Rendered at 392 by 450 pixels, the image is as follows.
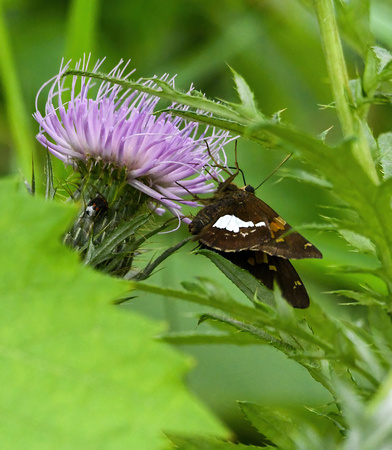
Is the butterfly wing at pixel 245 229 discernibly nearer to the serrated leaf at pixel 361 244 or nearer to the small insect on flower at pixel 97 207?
the small insect on flower at pixel 97 207

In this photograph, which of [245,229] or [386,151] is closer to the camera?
[386,151]

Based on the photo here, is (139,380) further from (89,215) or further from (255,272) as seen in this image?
(255,272)

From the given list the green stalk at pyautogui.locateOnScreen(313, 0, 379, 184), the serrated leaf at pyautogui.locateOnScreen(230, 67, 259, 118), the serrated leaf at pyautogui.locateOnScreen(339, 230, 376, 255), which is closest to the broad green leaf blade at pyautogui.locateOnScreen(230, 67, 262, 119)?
the serrated leaf at pyautogui.locateOnScreen(230, 67, 259, 118)

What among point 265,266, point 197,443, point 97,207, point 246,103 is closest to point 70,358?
point 197,443

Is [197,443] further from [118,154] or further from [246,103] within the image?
[118,154]

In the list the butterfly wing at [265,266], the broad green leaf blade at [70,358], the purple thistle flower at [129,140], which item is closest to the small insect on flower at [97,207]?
the purple thistle flower at [129,140]

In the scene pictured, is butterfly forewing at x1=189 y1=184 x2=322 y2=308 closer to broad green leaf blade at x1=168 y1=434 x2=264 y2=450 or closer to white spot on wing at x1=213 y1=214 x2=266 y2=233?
white spot on wing at x1=213 y1=214 x2=266 y2=233

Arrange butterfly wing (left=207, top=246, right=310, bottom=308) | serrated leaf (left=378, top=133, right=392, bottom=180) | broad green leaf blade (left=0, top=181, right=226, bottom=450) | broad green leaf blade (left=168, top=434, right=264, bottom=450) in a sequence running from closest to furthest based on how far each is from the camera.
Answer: broad green leaf blade (left=0, top=181, right=226, bottom=450), broad green leaf blade (left=168, top=434, right=264, bottom=450), serrated leaf (left=378, top=133, right=392, bottom=180), butterfly wing (left=207, top=246, right=310, bottom=308)
